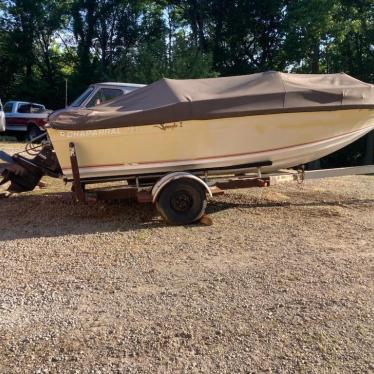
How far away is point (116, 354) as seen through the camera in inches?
134

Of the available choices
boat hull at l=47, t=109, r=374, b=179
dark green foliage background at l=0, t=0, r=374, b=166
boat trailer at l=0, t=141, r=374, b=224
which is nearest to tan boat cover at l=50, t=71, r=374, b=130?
boat hull at l=47, t=109, r=374, b=179

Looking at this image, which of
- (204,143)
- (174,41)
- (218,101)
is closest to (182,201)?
(204,143)

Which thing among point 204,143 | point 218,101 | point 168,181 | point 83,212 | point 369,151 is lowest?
point 83,212

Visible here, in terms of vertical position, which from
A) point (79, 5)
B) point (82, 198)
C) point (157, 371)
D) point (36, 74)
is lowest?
point (157, 371)

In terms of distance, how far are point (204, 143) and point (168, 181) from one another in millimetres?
822

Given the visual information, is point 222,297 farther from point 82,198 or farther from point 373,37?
point 373,37

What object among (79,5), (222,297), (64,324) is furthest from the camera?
(79,5)

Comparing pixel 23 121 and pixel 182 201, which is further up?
pixel 23 121

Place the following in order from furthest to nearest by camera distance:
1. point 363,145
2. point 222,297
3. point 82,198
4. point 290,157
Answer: point 363,145 < point 290,157 < point 82,198 < point 222,297

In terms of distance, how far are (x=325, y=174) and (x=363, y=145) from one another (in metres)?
23.2

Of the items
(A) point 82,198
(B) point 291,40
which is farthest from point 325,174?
(B) point 291,40

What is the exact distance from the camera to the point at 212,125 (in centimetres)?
691

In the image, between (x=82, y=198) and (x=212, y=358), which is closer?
(x=212, y=358)

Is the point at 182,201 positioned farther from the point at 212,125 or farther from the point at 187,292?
the point at 187,292
